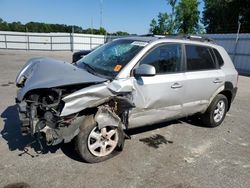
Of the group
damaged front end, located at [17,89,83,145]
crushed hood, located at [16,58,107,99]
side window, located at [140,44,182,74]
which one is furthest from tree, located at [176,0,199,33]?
damaged front end, located at [17,89,83,145]

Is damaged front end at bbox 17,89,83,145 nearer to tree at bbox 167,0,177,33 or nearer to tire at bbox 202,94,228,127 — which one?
tire at bbox 202,94,228,127

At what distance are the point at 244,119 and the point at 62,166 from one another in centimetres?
487

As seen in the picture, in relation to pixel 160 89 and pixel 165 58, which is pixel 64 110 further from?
pixel 165 58

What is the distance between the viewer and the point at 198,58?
17.1 feet

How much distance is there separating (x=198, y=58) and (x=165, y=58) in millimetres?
937

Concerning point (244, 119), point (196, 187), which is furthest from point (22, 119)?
point (244, 119)

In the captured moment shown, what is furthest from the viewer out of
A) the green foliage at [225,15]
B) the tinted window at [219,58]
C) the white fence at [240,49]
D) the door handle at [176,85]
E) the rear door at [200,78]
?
the green foliage at [225,15]

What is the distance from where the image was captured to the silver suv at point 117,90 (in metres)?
3.57

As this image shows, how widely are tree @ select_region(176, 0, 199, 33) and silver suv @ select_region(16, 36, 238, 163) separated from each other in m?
42.7

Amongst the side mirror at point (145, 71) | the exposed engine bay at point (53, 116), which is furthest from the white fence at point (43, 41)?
the exposed engine bay at point (53, 116)

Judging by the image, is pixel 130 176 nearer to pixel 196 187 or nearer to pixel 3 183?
pixel 196 187

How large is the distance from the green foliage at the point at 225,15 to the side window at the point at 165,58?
1456 inches

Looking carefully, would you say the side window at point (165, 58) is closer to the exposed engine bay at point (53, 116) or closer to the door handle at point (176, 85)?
Result: the door handle at point (176, 85)

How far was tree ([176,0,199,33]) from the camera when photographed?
1789 inches
